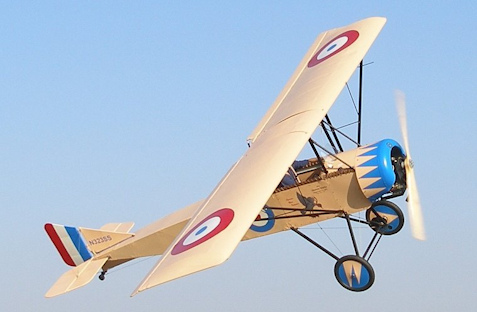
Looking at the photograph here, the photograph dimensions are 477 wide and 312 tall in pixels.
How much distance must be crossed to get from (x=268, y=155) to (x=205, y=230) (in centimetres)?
234

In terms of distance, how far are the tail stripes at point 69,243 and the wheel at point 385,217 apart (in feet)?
17.2

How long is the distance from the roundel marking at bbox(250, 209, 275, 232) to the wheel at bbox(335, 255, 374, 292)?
4.27 ft

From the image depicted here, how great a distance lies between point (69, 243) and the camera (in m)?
19.3

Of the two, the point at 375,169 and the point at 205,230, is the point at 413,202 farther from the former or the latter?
the point at 205,230

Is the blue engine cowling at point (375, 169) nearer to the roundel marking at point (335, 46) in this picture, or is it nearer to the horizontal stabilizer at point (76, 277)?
the roundel marking at point (335, 46)

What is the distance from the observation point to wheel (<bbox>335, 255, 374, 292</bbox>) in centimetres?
1589

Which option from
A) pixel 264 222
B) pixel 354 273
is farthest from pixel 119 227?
pixel 354 273

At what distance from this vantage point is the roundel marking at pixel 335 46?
60.1 ft

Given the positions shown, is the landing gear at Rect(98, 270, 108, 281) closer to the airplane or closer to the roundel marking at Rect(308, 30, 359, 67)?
the airplane

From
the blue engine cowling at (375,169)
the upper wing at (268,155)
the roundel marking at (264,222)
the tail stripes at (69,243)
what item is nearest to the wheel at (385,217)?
the blue engine cowling at (375,169)

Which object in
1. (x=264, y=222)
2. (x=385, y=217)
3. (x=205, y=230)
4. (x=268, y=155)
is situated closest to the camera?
(x=205, y=230)

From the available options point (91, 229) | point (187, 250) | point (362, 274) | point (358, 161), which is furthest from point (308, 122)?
point (91, 229)

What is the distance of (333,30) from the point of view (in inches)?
782

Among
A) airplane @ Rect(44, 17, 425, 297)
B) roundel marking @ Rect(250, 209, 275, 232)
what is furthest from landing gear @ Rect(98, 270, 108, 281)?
roundel marking @ Rect(250, 209, 275, 232)
